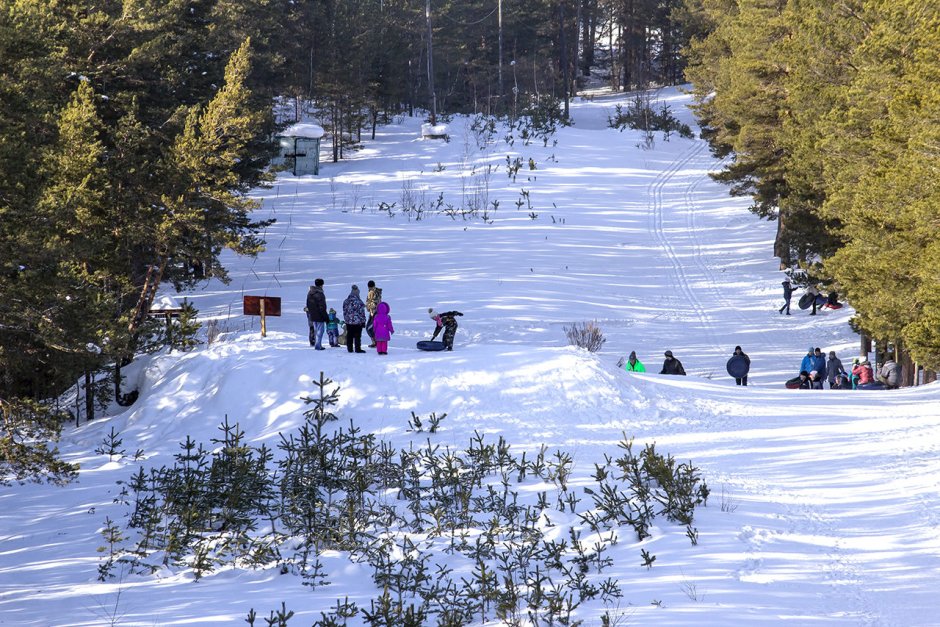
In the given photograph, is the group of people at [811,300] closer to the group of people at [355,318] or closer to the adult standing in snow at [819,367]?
the adult standing in snow at [819,367]

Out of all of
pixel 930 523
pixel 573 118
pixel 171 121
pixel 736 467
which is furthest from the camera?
pixel 573 118

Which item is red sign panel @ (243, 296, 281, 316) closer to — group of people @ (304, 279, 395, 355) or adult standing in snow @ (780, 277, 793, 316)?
group of people @ (304, 279, 395, 355)

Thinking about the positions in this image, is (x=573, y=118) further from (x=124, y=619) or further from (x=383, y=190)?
(x=124, y=619)

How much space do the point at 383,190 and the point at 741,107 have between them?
1639cm

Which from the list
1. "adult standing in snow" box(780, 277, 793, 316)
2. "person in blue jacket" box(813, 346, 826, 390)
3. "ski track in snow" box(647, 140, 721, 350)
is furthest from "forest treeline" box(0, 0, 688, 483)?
"adult standing in snow" box(780, 277, 793, 316)

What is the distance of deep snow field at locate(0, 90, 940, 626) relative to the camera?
8422 millimetres

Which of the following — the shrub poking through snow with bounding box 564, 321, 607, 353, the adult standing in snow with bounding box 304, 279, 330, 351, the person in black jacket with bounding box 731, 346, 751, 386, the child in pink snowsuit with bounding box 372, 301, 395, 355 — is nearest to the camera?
the child in pink snowsuit with bounding box 372, 301, 395, 355

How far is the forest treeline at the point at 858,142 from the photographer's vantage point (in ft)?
49.6

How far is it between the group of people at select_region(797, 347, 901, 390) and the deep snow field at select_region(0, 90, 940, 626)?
4.58 ft

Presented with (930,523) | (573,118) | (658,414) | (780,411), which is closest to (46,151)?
(658,414)

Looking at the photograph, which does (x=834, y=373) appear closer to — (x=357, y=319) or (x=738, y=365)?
(x=738, y=365)

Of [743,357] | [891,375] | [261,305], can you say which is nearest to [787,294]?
[891,375]

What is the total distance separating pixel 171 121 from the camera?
63.9ft

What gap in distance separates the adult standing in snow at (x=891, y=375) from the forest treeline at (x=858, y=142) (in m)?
0.64
